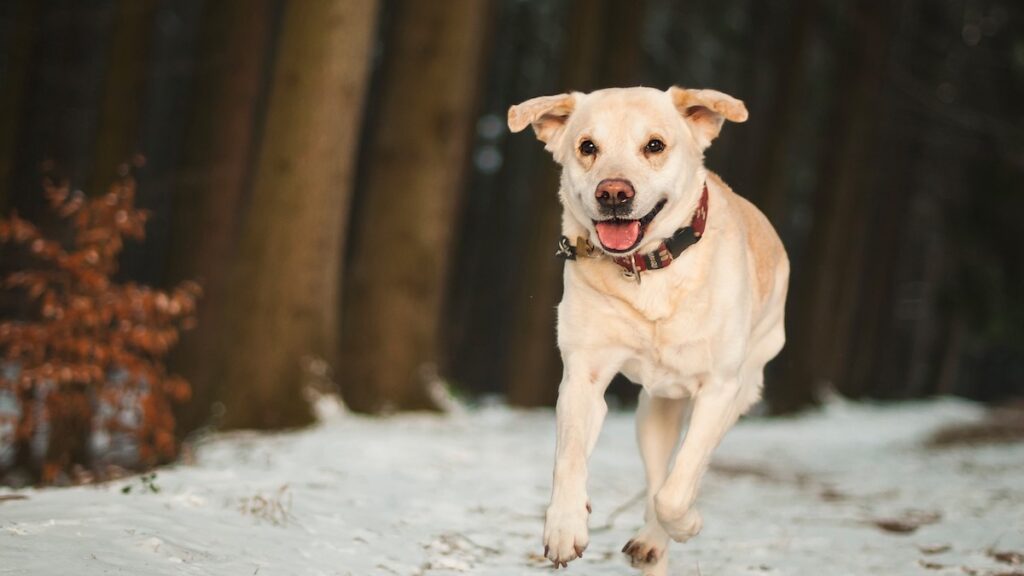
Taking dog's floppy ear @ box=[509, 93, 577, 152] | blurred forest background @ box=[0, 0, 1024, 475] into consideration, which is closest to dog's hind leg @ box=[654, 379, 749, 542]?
dog's floppy ear @ box=[509, 93, 577, 152]

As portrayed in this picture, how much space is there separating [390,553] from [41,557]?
5.10 ft

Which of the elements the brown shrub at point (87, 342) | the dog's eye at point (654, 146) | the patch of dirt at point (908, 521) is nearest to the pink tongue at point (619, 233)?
the dog's eye at point (654, 146)

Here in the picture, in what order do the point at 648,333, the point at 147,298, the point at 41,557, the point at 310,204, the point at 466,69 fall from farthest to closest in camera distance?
the point at 466,69, the point at 310,204, the point at 147,298, the point at 648,333, the point at 41,557

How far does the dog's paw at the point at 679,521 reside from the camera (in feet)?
15.1

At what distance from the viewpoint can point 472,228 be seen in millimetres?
27672

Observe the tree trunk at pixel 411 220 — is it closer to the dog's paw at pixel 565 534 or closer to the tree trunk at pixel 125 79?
the tree trunk at pixel 125 79

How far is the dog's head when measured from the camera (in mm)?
4656

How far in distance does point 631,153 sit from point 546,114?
0.63 metres

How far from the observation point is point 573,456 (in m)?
4.61

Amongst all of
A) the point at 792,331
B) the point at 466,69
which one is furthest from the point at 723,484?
the point at 792,331

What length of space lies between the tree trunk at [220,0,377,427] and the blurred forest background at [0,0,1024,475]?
18 mm

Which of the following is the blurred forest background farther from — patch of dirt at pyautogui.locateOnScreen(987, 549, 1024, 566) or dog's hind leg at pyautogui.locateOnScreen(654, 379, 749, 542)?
patch of dirt at pyautogui.locateOnScreen(987, 549, 1024, 566)

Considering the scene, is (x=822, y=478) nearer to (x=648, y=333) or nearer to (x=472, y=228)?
(x=648, y=333)

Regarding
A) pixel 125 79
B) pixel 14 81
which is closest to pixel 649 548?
pixel 125 79
